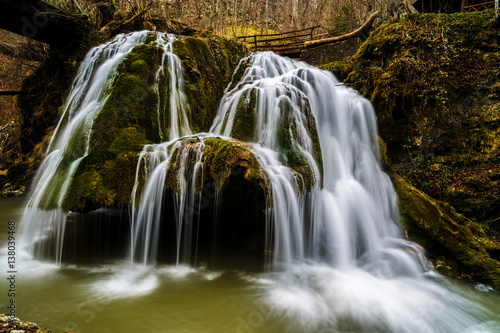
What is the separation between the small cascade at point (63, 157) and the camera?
4.31m

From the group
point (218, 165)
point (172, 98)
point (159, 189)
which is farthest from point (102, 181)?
point (172, 98)

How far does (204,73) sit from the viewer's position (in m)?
7.44

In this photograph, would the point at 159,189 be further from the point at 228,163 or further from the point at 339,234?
the point at 339,234

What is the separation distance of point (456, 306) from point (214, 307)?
3.70 metres

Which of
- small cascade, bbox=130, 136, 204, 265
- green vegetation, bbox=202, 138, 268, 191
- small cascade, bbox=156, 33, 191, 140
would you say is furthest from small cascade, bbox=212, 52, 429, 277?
small cascade, bbox=130, 136, 204, 265

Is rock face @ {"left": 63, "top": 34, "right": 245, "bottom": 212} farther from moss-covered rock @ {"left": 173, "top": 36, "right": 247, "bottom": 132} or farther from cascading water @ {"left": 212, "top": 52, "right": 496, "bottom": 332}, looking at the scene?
cascading water @ {"left": 212, "top": 52, "right": 496, "bottom": 332}

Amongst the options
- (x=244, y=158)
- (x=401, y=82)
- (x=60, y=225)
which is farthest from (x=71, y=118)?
(x=401, y=82)

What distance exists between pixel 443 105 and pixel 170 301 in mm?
8353

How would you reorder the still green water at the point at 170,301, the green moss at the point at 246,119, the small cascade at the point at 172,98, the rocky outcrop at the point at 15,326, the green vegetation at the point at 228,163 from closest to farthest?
the rocky outcrop at the point at 15,326 → the still green water at the point at 170,301 → the green vegetation at the point at 228,163 → the green moss at the point at 246,119 → the small cascade at the point at 172,98

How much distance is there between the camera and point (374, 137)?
22.9 feet

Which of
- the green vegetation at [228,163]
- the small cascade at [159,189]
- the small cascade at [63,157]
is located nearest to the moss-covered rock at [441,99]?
the green vegetation at [228,163]

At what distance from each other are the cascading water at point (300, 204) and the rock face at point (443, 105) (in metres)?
1.02

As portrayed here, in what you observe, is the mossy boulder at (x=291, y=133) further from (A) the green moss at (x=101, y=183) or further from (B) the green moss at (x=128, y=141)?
(A) the green moss at (x=101, y=183)

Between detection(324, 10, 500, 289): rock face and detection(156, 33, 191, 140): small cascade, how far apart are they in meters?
5.64
